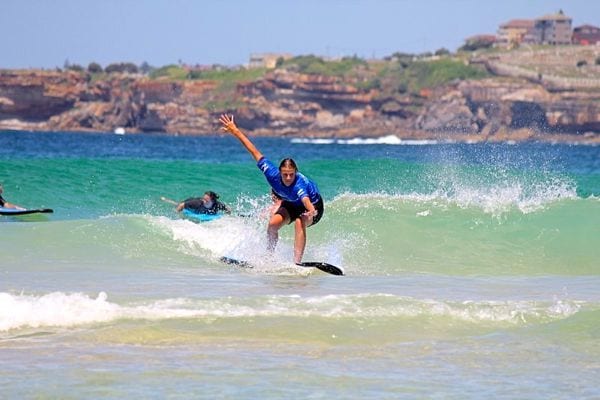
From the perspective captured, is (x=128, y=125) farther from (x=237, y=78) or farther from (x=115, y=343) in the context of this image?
(x=115, y=343)

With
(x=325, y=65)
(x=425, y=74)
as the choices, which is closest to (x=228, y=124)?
(x=425, y=74)

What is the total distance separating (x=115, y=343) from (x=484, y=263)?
7.83 metres

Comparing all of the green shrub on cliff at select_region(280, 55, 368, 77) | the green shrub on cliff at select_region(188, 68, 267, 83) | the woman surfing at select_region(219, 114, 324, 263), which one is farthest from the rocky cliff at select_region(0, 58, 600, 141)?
the woman surfing at select_region(219, 114, 324, 263)

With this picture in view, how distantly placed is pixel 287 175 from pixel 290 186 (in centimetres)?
20

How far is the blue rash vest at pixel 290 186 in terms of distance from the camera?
12.3m

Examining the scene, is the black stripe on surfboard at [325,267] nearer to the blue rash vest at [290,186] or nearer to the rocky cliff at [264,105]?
the blue rash vest at [290,186]

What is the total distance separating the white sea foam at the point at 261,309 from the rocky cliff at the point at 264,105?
460 ft

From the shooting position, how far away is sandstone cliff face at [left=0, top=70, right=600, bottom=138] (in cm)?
15138

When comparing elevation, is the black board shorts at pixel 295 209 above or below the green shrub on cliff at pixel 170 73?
above

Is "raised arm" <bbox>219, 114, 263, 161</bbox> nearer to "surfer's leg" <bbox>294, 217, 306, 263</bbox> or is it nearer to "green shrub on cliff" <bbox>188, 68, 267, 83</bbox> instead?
"surfer's leg" <bbox>294, 217, 306, 263</bbox>

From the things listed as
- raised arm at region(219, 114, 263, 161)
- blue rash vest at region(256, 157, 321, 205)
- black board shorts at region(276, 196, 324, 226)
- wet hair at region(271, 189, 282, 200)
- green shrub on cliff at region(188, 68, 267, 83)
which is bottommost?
green shrub on cliff at region(188, 68, 267, 83)

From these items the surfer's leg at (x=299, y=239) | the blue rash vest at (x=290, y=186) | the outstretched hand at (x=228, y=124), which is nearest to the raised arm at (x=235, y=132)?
the outstretched hand at (x=228, y=124)

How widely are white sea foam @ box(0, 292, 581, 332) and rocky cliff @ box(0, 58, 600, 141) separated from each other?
140 m

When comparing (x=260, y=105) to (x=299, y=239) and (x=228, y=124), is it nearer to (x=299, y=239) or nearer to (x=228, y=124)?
(x=299, y=239)
